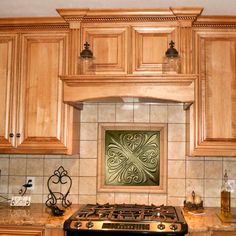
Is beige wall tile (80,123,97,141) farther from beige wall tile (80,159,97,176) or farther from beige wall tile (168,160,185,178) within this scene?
beige wall tile (168,160,185,178)

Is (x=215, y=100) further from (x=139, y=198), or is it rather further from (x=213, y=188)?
(x=139, y=198)

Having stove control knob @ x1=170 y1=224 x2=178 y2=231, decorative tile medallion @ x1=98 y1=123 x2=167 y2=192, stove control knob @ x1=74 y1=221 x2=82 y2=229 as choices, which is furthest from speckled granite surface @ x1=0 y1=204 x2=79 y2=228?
stove control knob @ x1=170 y1=224 x2=178 y2=231

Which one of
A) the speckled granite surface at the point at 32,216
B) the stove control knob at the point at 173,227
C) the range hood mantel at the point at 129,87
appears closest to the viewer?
the stove control knob at the point at 173,227

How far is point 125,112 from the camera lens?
3.03 meters

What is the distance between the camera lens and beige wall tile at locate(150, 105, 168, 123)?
3.00 meters

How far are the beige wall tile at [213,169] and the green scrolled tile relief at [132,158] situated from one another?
16.5 inches

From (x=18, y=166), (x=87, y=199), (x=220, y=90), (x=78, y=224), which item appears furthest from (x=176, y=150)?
(x=18, y=166)

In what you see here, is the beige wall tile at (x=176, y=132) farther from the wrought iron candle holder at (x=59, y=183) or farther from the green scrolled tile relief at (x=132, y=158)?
the wrought iron candle holder at (x=59, y=183)

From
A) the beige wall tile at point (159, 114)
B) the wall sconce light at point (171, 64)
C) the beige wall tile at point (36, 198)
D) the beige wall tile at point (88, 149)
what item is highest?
the wall sconce light at point (171, 64)

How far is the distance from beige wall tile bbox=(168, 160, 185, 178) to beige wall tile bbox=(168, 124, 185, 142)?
0.65 ft

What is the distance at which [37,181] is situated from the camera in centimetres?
304

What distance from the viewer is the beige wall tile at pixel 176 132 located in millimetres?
2979

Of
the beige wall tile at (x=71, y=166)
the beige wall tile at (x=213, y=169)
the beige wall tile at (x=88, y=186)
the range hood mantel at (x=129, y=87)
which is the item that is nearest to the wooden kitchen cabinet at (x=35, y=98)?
the range hood mantel at (x=129, y=87)

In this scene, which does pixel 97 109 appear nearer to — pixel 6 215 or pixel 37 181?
pixel 37 181
